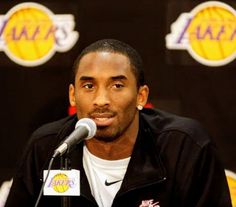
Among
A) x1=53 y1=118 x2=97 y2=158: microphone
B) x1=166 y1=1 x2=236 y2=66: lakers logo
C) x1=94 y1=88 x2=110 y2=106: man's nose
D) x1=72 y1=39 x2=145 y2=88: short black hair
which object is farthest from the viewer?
x1=166 y1=1 x2=236 y2=66: lakers logo

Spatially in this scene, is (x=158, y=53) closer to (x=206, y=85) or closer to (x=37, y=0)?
(x=206, y=85)

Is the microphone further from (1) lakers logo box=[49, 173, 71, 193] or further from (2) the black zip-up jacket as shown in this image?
(2) the black zip-up jacket

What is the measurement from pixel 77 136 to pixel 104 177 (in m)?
0.55

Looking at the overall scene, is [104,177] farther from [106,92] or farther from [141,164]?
[106,92]

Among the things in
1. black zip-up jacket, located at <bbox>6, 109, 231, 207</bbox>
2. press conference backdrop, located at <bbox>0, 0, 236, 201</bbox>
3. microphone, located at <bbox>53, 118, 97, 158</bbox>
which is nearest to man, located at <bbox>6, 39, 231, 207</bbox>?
black zip-up jacket, located at <bbox>6, 109, 231, 207</bbox>

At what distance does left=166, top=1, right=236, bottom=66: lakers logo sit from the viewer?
2205 millimetres

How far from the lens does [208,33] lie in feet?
7.27

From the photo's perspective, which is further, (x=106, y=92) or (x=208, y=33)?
(x=208, y=33)

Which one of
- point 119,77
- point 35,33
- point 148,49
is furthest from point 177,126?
point 35,33

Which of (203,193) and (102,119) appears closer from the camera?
(102,119)

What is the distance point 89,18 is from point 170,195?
961 millimetres

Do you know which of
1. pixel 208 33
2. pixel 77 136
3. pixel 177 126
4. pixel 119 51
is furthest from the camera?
pixel 208 33

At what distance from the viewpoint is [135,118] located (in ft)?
5.80

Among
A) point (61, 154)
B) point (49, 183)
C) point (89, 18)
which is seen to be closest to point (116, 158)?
point (49, 183)
